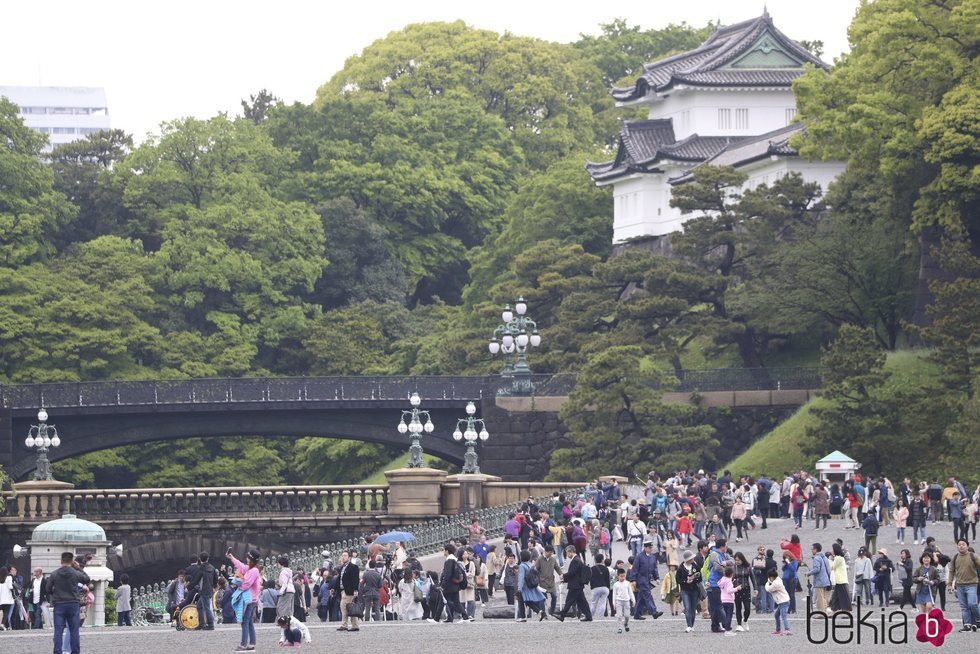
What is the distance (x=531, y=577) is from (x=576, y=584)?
2.31 ft

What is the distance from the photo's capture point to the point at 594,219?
93938 millimetres

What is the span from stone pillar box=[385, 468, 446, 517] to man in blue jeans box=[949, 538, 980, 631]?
27.3 metres

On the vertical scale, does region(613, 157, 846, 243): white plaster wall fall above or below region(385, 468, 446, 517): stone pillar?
above

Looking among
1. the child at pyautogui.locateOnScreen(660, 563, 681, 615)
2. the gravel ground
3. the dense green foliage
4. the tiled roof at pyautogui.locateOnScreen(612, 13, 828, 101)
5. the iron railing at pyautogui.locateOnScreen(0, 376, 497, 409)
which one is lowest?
the gravel ground

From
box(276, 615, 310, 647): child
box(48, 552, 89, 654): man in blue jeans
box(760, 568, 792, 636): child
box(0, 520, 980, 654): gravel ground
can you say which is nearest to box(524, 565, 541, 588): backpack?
box(0, 520, 980, 654): gravel ground

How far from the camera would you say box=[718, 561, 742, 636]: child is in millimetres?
35000

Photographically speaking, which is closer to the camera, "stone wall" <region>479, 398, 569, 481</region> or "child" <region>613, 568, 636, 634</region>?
"child" <region>613, 568, 636, 634</region>

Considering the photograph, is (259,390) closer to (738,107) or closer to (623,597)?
(738,107)

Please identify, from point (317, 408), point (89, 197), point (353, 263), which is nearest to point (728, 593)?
point (317, 408)

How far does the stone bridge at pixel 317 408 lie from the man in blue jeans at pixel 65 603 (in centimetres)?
4252

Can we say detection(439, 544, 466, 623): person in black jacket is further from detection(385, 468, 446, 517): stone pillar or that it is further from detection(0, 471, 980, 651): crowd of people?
detection(385, 468, 446, 517): stone pillar

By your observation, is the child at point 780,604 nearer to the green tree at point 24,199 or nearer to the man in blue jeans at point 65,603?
the man in blue jeans at point 65,603

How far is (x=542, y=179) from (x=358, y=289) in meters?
9.99

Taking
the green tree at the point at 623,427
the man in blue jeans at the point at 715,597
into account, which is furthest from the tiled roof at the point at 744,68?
the man in blue jeans at the point at 715,597
